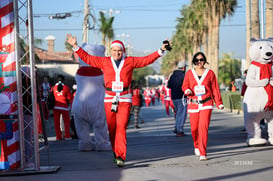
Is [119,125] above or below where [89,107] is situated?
below

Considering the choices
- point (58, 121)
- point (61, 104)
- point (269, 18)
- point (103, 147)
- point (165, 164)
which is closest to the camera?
point (165, 164)

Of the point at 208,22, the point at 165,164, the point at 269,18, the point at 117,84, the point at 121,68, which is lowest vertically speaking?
the point at 165,164

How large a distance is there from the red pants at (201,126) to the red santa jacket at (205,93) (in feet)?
0.34

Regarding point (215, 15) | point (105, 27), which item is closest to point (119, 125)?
point (215, 15)

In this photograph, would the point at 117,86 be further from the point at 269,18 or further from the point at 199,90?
the point at 269,18

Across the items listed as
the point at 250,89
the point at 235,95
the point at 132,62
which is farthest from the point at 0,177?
the point at 235,95

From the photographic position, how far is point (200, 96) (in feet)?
32.5

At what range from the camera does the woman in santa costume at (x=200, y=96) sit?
9.74m

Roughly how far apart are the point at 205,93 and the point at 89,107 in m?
2.73

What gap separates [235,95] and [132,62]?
841 inches

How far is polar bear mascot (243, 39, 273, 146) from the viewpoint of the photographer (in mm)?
11820

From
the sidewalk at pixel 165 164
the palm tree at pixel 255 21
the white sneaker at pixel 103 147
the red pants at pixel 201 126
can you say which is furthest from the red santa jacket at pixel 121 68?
the palm tree at pixel 255 21

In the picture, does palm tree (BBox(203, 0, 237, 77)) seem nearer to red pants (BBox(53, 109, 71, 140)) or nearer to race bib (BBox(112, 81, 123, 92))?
red pants (BBox(53, 109, 71, 140))

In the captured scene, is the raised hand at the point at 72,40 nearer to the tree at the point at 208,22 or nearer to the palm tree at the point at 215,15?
the tree at the point at 208,22
